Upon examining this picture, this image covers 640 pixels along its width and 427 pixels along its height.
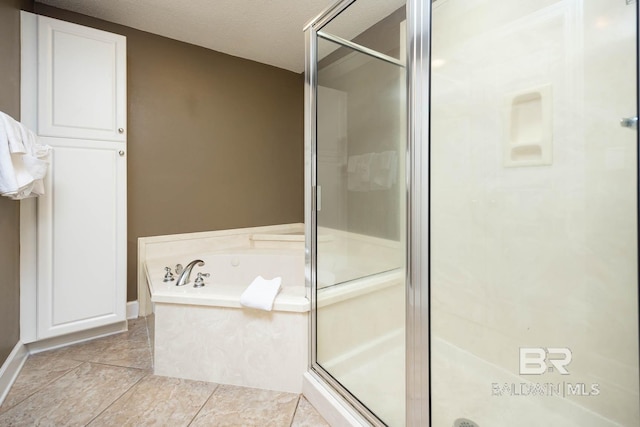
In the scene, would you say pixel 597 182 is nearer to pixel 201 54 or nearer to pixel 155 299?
pixel 155 299

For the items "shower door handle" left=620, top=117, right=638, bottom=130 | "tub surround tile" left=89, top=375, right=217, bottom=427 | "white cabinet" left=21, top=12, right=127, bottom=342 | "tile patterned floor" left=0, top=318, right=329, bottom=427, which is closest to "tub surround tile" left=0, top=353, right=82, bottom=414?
"tile patterned floor" left=0, top=318, right=329, bottom=427

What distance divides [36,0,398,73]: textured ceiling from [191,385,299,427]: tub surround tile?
6.23ft

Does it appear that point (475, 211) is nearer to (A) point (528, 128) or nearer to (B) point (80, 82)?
(A) point (528, 128)

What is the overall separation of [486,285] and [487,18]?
1.31 m

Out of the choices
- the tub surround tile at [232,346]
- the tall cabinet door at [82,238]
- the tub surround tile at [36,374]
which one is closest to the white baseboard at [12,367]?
the tub surround tile at [36,374]

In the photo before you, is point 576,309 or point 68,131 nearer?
point 576,309

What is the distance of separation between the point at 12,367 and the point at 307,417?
156 centimetres

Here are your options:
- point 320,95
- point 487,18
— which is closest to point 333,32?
point 320,95

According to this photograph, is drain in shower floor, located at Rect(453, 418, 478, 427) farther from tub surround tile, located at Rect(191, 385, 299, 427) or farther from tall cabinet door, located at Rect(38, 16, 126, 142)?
tall cabinet door, located at Rect(38, 16, 126, 142)

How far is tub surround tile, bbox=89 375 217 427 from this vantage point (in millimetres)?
1304

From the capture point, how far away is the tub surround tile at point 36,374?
4.73 feet

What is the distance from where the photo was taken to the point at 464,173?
1578 millimetres

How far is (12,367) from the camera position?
159 centimetres

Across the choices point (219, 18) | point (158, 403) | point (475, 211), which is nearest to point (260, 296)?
point (158, 403)
